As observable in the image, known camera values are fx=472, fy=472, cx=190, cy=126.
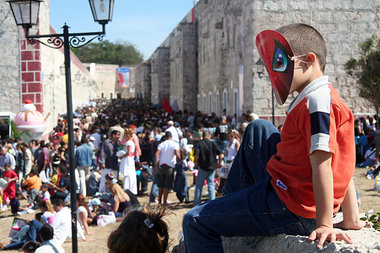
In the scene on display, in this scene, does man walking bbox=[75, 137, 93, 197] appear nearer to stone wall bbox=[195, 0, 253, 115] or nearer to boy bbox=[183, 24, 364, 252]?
stone wall bbox=[195, 0, 253, 115]

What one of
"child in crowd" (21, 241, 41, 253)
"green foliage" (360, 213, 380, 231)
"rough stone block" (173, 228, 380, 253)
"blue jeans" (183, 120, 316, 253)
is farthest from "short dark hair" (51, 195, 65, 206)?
"green foliage" (360, 213, 380, 231)

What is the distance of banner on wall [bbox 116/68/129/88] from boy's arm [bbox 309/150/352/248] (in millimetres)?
87684

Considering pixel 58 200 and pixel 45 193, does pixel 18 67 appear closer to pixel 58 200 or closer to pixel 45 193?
pixel 45 193

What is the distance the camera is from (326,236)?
2.04 metres

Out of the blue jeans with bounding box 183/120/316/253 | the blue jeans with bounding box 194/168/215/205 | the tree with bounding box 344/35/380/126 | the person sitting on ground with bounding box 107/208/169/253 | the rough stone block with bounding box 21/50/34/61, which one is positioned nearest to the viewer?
the person sitting on ground with bounding box 107/208/169/253

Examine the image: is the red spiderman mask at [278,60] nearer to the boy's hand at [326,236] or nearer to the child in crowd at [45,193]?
the boy's hand at [326,236]

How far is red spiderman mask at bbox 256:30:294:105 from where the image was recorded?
2.30 metres

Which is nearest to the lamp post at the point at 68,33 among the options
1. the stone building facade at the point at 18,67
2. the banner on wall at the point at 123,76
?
the stone building facade at the point at 18,67

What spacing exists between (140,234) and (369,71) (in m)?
12.8

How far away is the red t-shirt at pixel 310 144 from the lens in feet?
6.74

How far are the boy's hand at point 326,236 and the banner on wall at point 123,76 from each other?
87692 mm

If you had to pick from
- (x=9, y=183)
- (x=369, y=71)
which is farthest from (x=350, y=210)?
(x=369, y=71)

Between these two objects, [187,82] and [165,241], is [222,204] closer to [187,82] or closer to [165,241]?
[165,241]

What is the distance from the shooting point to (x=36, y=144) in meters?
14.8
